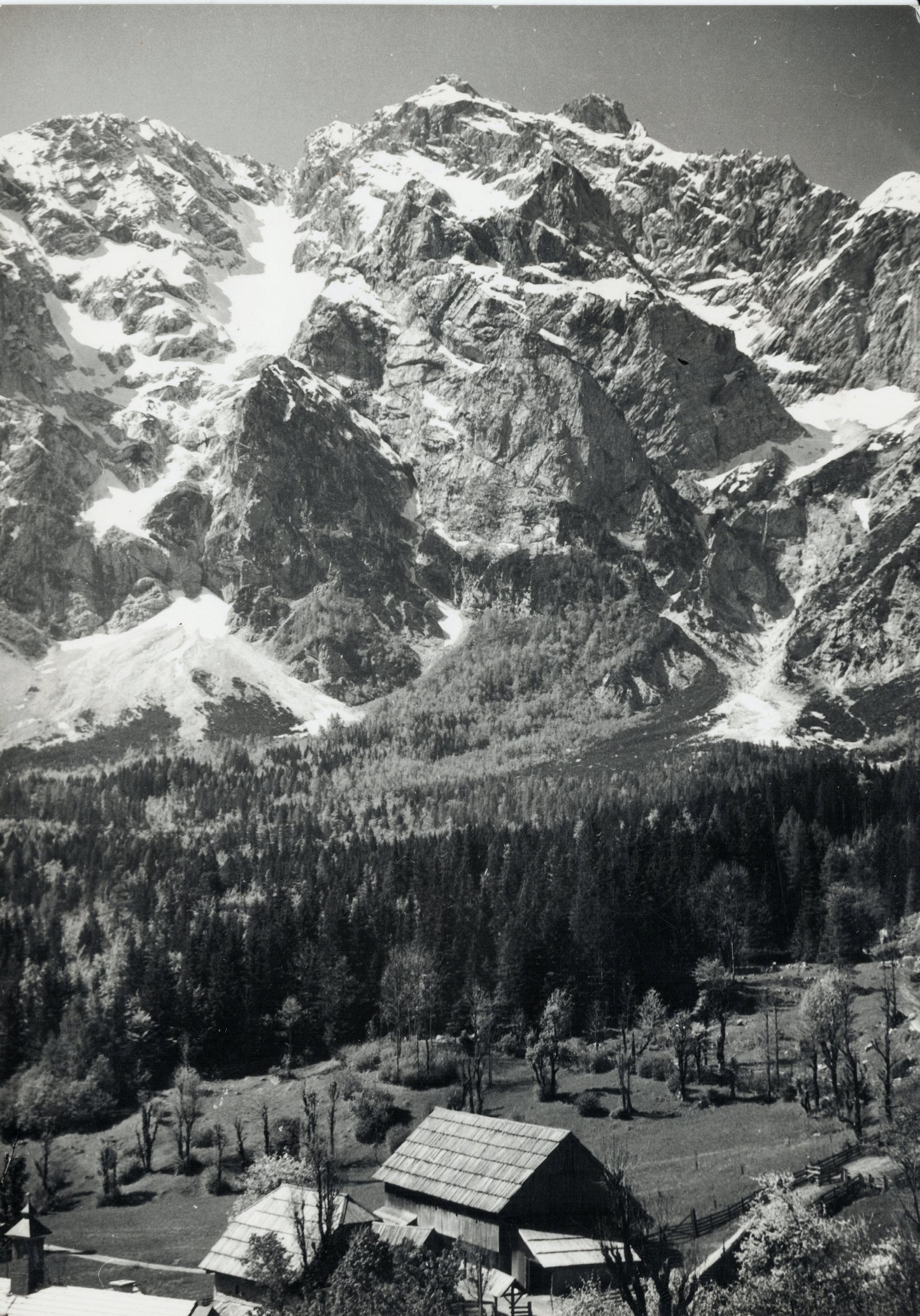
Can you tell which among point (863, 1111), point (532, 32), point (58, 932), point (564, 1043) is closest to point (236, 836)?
point (58, 932)

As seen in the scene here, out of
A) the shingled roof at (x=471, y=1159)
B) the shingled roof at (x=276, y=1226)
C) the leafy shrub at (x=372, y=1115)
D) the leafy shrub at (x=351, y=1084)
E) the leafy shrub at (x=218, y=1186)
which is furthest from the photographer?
the leafy shrub at (x=351, y=1084)

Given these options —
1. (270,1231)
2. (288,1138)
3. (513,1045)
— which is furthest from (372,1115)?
(270,1231)

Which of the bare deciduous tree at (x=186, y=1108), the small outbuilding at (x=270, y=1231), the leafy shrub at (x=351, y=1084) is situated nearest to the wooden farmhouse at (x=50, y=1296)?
the small outbuilding at (x=270, y=1231)

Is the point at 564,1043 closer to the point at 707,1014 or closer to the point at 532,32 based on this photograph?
the point at 707,1014

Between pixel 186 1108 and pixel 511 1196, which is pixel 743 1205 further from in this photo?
pixel 186 1108

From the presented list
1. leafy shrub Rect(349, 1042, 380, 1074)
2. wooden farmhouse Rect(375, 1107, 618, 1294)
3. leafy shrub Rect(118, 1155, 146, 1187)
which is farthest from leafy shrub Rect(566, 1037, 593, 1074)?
leafy shrub Rect(118, 1155, 146, 1187)

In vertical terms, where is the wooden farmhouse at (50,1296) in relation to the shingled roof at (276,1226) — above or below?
below

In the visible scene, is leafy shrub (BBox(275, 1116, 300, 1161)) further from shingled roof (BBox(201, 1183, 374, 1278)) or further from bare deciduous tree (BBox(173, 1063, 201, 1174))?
shingled roof (BBox(201, 1183, 374, 1278))

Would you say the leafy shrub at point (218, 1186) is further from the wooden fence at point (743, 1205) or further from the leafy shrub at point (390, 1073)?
the wooden fence at point (743, 1205)
